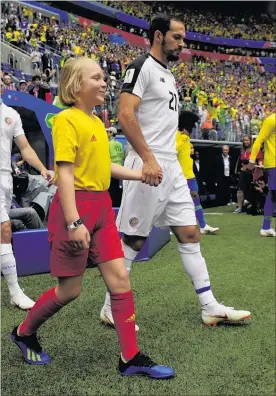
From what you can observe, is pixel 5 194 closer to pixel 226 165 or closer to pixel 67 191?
pixel 67 191

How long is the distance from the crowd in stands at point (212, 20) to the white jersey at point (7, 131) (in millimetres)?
34715

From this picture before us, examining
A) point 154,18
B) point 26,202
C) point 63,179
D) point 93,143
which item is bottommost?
point 26,202

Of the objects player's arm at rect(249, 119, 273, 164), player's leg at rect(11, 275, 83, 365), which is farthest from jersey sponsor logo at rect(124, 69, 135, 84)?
player's arm at rect(249, 119, 273, 164)

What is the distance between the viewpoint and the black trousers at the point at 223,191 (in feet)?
45.8

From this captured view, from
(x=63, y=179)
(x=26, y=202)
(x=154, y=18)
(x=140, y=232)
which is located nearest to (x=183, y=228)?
(x=140, y=232)

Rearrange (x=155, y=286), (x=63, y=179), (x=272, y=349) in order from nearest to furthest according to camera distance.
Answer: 1. (x=63, y=179)
2. (x=272, y=349)
3. (x=155, y=286)

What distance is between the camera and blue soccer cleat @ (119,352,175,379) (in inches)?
93.7

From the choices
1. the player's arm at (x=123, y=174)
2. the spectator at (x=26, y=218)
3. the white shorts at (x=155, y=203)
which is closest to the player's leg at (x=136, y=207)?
the white shorts at (x=155, y=203)

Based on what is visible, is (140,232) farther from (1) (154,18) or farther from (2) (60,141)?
(1) (154,18)

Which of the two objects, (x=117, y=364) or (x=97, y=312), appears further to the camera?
(x=97, y=312)

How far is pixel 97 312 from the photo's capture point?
3500mm

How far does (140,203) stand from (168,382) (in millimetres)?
1127

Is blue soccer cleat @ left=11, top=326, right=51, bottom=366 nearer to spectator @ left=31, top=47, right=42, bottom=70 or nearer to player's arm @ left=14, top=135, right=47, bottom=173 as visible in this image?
player's arm @ left=14, top=135, right=47, bottom=173

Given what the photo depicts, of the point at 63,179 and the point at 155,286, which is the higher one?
the point at 63,179
